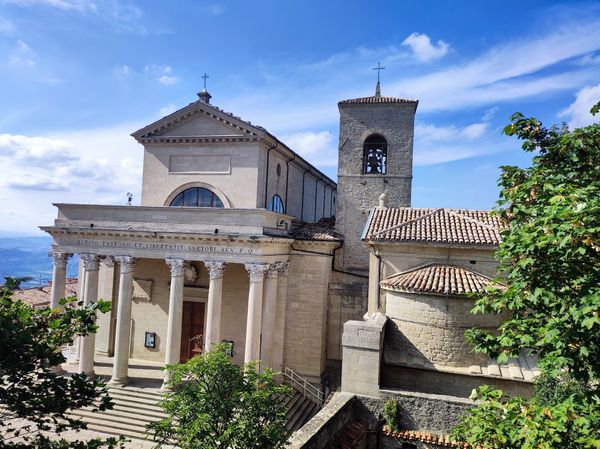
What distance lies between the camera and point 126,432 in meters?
14.4

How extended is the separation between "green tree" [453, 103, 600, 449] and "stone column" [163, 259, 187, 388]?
514 inches

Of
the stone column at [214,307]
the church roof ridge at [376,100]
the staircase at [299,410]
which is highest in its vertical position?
the church roof ridge at [376,100]

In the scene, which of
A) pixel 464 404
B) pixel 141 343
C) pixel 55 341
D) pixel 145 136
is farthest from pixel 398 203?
pixel 55 341

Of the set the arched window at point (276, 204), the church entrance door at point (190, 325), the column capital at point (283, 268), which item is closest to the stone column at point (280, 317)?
the column capital at point (283, 268)

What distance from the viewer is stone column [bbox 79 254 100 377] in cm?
1712

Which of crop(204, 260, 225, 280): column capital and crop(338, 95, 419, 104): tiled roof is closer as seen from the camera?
crop(204, 260, 225, 280): column capital

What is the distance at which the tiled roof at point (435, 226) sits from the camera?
14047 mm

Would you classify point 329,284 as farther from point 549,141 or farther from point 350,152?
point 549,141

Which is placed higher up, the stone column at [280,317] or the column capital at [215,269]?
the column capital at [215,269]

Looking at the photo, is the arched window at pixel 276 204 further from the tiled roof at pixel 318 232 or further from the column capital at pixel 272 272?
the column capital at pixel 272 272

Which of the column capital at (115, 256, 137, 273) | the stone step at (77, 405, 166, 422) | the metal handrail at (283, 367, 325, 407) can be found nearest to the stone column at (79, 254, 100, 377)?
the column capital at (115, 256, 137, 273)

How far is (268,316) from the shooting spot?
56.3 ft

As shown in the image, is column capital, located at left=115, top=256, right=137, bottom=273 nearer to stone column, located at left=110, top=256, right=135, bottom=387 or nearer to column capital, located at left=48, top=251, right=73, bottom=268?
stone column, located at left=110, top=256, right=135, bottom=387

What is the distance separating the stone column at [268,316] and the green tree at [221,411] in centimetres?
879
